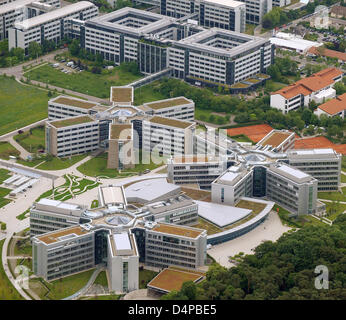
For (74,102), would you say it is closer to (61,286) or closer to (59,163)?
(59,163)

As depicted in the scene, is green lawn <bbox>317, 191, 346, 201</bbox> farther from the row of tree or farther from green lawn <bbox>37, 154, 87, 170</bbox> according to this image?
green lawn <bbox>37, 154, 87, 170</bbox>

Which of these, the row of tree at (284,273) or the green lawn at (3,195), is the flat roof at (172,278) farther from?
the green lawn at (3,195)

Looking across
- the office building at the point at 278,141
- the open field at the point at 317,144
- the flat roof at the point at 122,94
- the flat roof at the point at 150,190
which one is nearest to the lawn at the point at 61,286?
the flat roof at the point at 150,190

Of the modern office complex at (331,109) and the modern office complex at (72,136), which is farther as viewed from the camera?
the modern office complex at (331,109)

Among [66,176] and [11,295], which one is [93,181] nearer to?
[66,176]

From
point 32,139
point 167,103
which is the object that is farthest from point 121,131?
point 32,139

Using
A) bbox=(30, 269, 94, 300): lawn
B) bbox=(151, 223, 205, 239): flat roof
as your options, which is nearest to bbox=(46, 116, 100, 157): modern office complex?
bbox=(151, 223, 205, 239): flat roof
